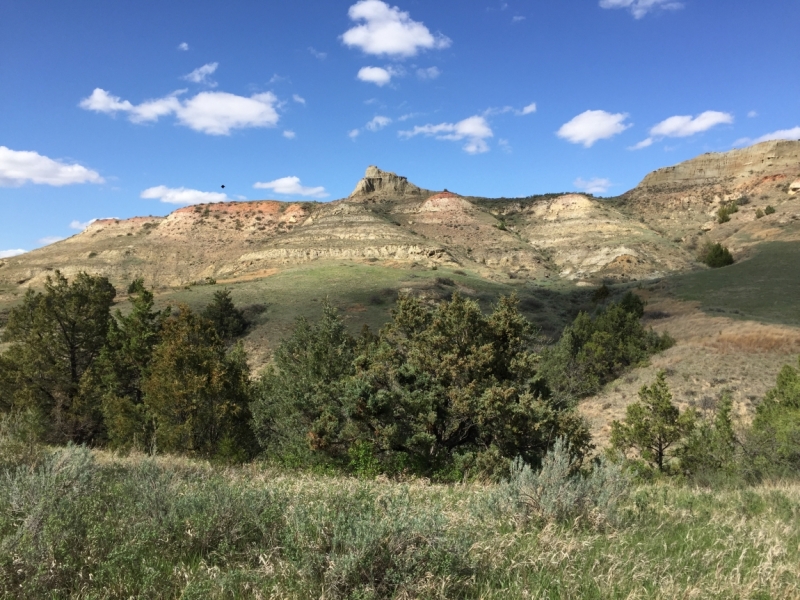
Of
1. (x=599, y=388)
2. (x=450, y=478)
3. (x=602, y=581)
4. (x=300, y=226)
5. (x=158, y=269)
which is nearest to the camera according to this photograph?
(x=602, y=581)

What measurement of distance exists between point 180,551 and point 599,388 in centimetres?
2765

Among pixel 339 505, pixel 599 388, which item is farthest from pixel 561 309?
pixel 339 505

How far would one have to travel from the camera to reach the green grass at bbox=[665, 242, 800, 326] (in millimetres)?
33844

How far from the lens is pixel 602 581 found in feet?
11.4

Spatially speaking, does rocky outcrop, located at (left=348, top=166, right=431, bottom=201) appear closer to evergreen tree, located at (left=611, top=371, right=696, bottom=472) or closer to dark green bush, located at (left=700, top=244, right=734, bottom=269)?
dark green bush, located at (left=700, top=244, right=734, bottom=269)

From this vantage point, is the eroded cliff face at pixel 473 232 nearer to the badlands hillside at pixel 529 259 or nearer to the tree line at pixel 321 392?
the badlands hillside at pixel 529 259

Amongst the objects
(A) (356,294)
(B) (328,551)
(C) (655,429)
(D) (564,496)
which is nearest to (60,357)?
(B) (328,551)

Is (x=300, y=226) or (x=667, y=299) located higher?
(x=300, y=226)

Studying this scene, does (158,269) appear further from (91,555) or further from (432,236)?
(91,555)

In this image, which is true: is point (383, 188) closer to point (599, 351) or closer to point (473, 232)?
point (473, 232)

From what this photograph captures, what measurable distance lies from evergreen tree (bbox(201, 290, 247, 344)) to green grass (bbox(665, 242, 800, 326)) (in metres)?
37.0

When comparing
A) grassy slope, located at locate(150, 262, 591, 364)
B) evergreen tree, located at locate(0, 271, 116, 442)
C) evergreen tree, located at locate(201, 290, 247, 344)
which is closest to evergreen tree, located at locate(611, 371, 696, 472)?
evergreen tree, located at locate(0, 271, 116, 442)

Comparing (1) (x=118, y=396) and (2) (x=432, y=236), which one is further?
(2) (x=432, y=236)

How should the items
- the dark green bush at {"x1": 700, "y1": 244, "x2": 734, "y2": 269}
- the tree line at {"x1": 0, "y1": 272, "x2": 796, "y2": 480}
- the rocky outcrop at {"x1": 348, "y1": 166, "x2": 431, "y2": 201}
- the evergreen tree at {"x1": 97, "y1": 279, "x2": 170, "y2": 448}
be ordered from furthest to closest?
the rocky outcrop at {"x1": 348, "y1": 166, "x2": 431, "y2": 201}, the dark green bush at {"x1": 700, "y1": 244, "x2": 734, "y2": 269}, the evergreen tree at {"x1": 97, "y1": 279, "x2": 170, "y2": 448}, the tree line at {"x1": 0, "y1": 272, "x2": 796, "y2": 480}
